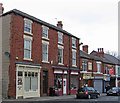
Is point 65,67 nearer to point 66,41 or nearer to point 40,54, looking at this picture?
point 66,41

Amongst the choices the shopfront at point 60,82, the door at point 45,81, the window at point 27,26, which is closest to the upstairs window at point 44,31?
the window at point 27,26

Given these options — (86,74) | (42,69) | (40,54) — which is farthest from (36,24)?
(86,74)

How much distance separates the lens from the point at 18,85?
70.4ft

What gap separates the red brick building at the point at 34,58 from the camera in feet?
69.9

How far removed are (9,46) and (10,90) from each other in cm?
449

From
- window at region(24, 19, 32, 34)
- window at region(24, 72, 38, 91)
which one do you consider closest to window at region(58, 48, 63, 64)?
window at region(24, 72, 38, 91)

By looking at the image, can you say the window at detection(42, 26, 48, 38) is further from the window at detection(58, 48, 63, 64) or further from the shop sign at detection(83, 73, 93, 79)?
the shop sign at detection(83, 73, 93, 79)

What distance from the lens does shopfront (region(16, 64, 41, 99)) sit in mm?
21609

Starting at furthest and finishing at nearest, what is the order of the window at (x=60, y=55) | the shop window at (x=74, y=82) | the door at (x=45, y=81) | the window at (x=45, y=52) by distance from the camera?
the shop window at (x=74, y=82)
the window at (x=60, y=55)
the window at (x=45, y=52)
the door at (x=45, y=81)

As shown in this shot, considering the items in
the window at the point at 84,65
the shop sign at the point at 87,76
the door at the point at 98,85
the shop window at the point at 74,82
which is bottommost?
the door at the point at 98,85

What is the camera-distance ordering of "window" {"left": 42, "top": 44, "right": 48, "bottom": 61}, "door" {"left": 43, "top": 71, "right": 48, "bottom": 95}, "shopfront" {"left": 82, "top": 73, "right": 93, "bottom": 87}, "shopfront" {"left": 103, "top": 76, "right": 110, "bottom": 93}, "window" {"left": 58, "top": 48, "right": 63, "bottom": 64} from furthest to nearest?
"shopfront" {"left": 103, "top": 76, "right": 110, "bottom": 93} < "shopfront" {"left": 82, "top": 73, "right": 93, "bottom": 87} < "window" {"left": 58, "top": 48, "right": 63, "bottom": 64} < "window" {"left": 42, "top": 44, "right": 48, "bottom": 61} < "door" {"left": 43, "top": 71, "right": 48, "bottom": 95}

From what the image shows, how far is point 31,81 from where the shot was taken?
2347 cm

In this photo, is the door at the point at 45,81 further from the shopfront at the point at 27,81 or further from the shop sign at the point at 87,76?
the shop sign at the point at 87,76

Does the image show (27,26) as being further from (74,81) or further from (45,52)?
(74,81)
